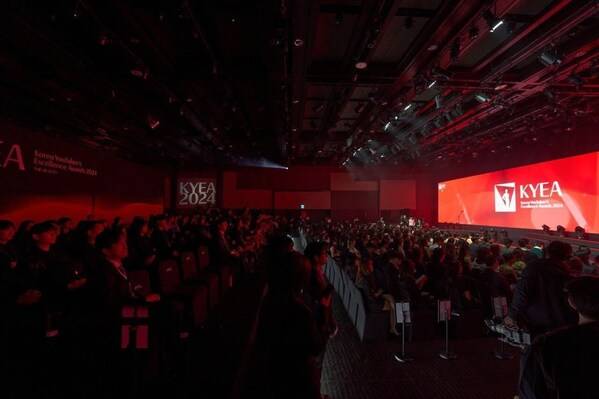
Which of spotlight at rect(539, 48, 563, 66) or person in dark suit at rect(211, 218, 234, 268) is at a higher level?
spotlight at rect(539, 48, 563, 66)

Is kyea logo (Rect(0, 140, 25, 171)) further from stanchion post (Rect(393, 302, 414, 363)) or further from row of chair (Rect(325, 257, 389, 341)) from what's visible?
stanchion post (Rect(393, 302, 414, 363))

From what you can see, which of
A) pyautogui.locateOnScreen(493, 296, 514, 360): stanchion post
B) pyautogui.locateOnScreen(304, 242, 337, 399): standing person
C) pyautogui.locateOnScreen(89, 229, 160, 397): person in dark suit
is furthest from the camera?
pyautogui.locateOnScreen(493, 296, 514, 360): stanchion post

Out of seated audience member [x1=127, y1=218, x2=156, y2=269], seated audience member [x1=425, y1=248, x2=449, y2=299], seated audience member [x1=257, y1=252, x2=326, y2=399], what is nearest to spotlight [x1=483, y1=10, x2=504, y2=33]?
seated audience member [x1=425, y1=248, x2=449, y2=299]

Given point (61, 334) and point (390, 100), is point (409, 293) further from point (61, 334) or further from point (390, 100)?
point (61, 334)

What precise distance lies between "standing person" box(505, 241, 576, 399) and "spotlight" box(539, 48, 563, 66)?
3118 millimetres

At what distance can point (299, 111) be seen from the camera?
→ 6680mm

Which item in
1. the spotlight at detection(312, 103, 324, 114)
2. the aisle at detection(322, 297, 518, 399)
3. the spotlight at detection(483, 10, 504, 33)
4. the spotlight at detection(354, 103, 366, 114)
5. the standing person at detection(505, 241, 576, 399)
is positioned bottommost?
the aisle at detection(322, 297, 518, 399)

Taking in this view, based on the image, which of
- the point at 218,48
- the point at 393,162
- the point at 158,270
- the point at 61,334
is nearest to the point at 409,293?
the point at 158,270

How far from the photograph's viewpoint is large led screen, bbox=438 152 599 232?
819 centimetres

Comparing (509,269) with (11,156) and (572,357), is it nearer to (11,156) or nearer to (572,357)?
(572,357)

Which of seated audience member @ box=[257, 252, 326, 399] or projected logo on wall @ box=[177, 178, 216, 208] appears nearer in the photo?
seated audience member @ box=[257, 252, 326, 399]

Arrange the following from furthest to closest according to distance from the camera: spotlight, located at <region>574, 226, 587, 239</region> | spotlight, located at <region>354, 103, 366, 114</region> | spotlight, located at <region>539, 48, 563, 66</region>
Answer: spotlight, located at <region>574, 226, 587, 239</region>
spotlight, located at <region>354, 103, 366, 114</region>
spotlight, located at <region>539, 48, 563, 66</region>

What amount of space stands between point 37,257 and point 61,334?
94cm

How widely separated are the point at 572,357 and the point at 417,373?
274cm
